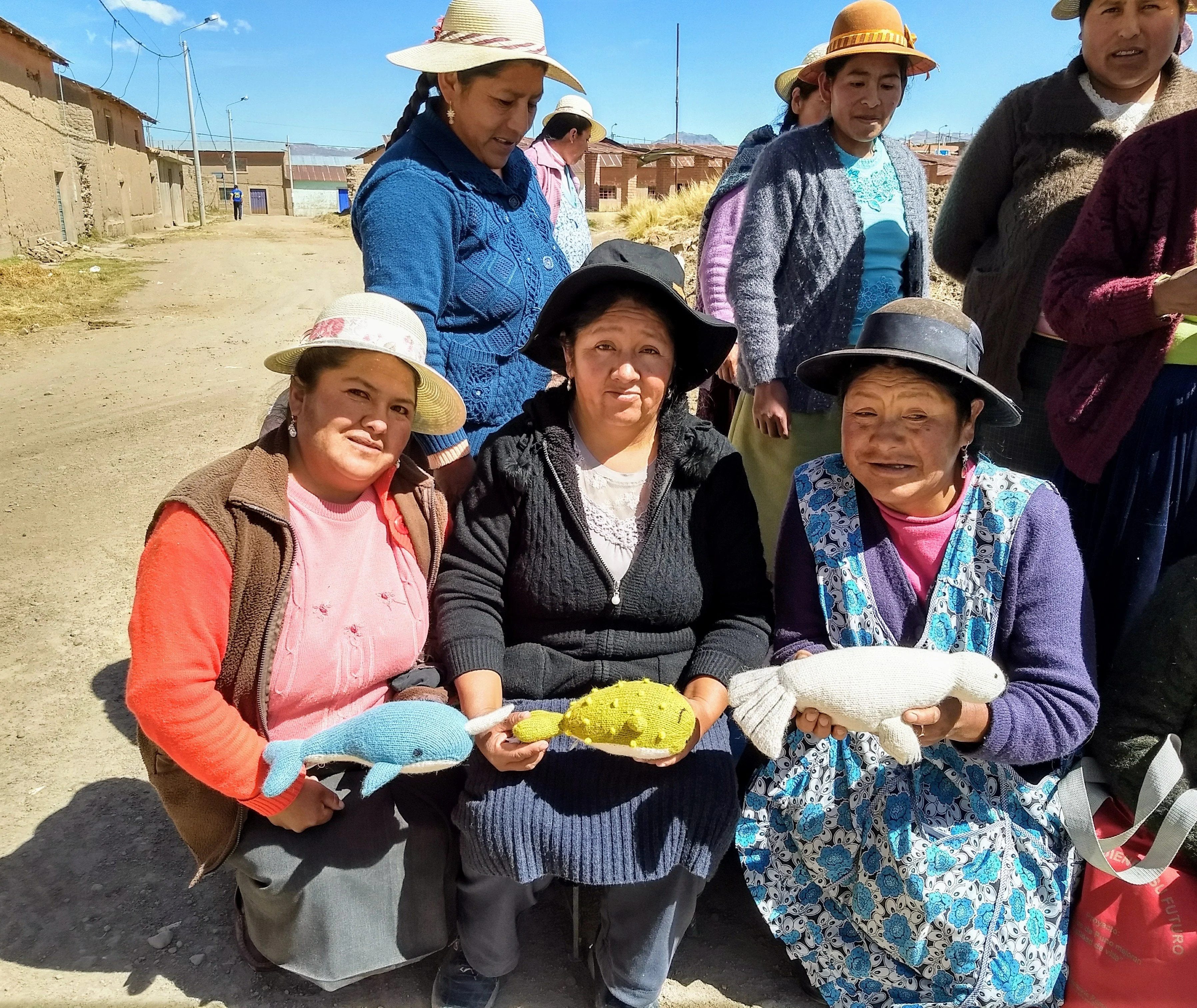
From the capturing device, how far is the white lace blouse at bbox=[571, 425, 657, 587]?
2258mm

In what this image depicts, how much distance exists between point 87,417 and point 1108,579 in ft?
25.3

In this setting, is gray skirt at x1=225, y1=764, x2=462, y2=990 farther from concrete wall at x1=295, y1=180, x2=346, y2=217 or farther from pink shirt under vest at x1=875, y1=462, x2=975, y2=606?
concrete wall at x1=295, y1=180, x2=346, y2=217

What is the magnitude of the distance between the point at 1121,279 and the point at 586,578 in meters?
1.63

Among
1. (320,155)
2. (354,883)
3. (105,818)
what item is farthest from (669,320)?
(320,155)

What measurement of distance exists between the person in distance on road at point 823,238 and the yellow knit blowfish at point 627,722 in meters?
1.23

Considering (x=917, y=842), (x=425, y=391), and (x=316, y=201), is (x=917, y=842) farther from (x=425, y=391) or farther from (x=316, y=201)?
(x=316, y=201)

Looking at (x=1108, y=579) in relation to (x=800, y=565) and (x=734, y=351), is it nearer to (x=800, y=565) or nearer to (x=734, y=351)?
(x=800, y=565)


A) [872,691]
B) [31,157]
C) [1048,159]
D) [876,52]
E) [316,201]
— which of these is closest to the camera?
[872,691]

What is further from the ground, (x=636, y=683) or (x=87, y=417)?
(x=636, y=683)

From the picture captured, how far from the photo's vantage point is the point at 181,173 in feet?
Result: 147

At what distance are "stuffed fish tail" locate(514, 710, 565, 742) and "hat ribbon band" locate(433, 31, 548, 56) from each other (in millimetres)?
1868

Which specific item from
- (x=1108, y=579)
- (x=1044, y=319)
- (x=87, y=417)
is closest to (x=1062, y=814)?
(x=1108, y=579)

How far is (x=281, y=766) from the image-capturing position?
74.2 inches

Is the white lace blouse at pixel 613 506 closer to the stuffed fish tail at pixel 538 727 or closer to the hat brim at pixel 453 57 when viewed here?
the stuffed fish tail at pixel 538 727
